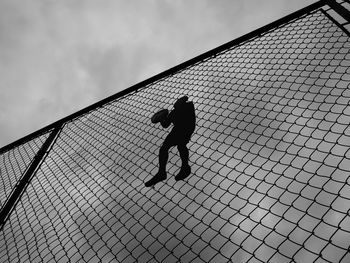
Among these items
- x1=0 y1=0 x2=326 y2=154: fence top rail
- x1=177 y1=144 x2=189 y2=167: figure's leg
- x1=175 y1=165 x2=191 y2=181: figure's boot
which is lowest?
x1=175 y1=165 x2=191 y2=181: figure's boot

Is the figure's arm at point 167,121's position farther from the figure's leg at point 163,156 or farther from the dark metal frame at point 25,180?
the dark metal frame at point 25,180

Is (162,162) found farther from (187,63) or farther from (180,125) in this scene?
(187,63)

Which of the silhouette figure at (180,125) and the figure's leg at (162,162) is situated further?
the silhouette figure at (180,125)

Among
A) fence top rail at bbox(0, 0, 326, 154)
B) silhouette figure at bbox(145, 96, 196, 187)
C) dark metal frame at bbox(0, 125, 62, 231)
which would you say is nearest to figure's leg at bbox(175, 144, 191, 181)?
silhouette figure at bbox(145, 96, 196, 187)

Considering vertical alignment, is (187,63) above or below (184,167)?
above

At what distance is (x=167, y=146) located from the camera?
3.56m

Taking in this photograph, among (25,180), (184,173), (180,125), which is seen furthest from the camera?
(25,180)

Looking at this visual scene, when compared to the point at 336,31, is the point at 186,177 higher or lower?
lower

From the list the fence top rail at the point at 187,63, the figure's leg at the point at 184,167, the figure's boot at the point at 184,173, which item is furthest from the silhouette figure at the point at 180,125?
the fence top rail at the point at 187,63

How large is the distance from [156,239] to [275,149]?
1314 mm

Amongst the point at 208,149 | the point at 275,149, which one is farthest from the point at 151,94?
the point at 275,149

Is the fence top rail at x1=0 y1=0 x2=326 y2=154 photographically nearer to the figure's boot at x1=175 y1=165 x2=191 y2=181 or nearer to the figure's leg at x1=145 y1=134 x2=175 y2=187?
the figure's leg at x1=145 y1=134 x2=175 y2=187

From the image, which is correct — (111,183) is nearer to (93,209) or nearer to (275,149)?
(93,209)

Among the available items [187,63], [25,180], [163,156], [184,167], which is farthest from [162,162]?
[25,180]
